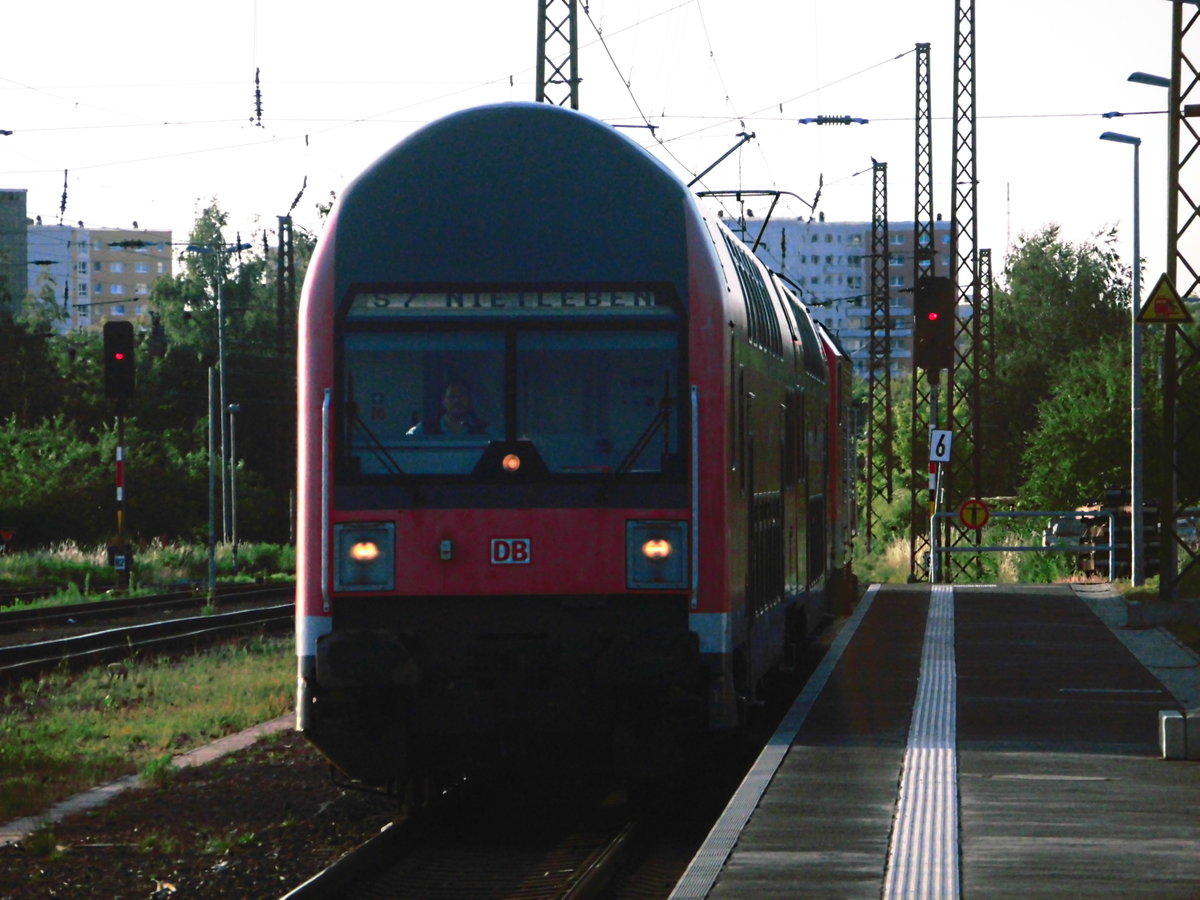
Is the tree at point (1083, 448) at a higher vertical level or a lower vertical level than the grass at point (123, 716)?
higher

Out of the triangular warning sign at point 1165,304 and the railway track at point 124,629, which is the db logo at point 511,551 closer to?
the railway track at point 124,629

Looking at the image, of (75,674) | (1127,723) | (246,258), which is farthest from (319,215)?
(1127,723)

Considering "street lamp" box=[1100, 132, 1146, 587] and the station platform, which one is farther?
"street lamp" box=[1100, 132, 1146, 587]

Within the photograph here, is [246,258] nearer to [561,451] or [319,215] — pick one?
[319,215]

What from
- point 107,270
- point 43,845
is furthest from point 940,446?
point 107,270

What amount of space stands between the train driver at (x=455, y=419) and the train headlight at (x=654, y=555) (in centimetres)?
94

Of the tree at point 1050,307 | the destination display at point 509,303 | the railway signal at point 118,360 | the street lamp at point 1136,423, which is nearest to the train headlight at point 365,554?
the destination display at point 509,303

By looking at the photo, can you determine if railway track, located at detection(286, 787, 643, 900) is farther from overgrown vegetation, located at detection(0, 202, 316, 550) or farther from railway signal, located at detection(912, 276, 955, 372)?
overgrown vegetation, located at detection(0, 202, 316, 550)

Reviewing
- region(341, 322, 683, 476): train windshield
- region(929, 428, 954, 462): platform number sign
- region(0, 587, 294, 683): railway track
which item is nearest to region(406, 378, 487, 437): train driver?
region(341, 322, 683, 476): train windshield

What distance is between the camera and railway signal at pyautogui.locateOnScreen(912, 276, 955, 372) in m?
29.1

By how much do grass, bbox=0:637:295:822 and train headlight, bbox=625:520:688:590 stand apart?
3.92 m

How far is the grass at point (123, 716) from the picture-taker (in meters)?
12.7

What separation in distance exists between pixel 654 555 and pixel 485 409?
1.14 meters

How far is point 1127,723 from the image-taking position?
12664 millimetres
